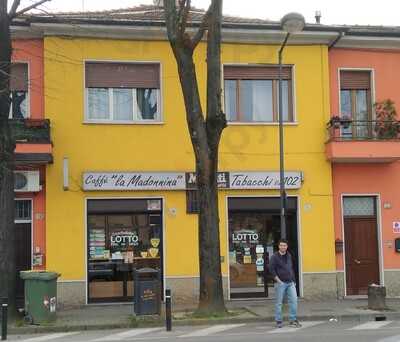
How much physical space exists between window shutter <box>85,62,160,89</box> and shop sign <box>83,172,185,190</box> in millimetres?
2455

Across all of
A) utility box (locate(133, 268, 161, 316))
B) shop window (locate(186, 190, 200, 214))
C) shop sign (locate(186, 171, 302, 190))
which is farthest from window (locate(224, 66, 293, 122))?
utility box (locate(133, 268, 161, 316))

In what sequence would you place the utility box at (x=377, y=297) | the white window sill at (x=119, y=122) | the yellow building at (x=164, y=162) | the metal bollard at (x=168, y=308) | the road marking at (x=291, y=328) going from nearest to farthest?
the road marking at (x=291, y=328) < the metal bollard at (x=168, y=308) < the utility box at (x=377, y=297) < the yellow building at (x=164, y=162) < the white window sill at (x=119, y=122)

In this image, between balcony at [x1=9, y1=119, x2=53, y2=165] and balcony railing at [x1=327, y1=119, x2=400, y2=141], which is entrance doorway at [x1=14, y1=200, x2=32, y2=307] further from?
balcony railing at [x1=327, y1=119, x2=400, y2=141]

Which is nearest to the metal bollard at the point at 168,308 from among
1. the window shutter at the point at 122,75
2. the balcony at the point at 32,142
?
the balcony at the point at 32,142

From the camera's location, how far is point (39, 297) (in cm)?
1459

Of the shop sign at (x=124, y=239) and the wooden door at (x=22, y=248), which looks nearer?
the wooden door at (x=22, y=248)

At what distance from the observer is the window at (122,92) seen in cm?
1841

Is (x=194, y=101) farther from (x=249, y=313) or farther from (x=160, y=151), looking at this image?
(x=249, y=313)

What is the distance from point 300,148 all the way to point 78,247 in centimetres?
668

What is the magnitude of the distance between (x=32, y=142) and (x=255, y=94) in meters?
6.39

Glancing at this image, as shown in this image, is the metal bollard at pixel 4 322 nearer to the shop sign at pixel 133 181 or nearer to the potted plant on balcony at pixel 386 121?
the shop sign at pixel 133 181

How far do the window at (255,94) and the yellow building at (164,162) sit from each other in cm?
3

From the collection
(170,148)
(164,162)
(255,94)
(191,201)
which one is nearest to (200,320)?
(191,201)

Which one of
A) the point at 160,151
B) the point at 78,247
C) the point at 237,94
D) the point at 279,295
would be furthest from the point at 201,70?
the point at 279,295
